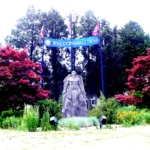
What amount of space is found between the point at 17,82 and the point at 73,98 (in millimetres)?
3324

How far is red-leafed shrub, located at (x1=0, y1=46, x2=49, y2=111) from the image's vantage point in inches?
615

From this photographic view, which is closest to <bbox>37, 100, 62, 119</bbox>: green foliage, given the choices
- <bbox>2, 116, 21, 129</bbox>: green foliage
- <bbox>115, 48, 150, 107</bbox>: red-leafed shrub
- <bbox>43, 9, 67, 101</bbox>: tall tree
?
<bbox>2, 116, 21, 129</bbox>: green foliage

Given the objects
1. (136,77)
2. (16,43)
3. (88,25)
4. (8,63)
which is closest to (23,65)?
(8,63)

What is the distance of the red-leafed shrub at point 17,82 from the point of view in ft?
51.3

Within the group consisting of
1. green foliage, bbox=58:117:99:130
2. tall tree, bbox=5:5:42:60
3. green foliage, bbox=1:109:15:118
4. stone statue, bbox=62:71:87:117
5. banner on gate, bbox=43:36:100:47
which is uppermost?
tall tree, bbox=5:5:42:60

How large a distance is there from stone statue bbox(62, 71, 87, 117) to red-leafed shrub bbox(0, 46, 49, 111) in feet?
5.04

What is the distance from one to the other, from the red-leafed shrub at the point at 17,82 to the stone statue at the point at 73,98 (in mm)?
1537

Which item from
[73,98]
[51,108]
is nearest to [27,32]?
[73,98]

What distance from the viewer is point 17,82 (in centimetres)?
1561

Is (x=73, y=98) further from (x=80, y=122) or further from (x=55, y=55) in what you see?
(x=55, y=55)

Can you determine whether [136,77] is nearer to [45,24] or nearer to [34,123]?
[34,123]

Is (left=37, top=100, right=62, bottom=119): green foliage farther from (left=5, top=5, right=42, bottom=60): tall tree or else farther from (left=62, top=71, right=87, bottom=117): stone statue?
(left=5, top=5, right=42, bottom=60): tall tree

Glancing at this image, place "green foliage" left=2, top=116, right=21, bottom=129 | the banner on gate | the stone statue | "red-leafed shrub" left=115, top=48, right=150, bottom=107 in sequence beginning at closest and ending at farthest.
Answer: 1. "green foliage" left=2, top=116, right=21, bottom=129
2. the stone statue
3. "red-leafed shrub" left=115, top=48, right=150, bottom=107
4. the banner on gate

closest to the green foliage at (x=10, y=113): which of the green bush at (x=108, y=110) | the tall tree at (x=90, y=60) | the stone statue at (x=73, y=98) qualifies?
the stone statue at (x=73, y=98)
